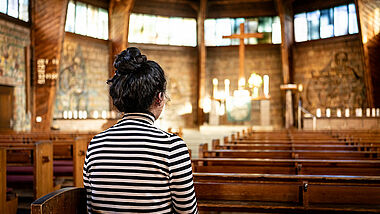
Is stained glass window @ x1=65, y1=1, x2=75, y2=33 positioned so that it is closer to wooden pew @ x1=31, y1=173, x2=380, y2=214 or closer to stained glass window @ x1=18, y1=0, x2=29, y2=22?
stained glass window @ x1=18, y1=0, x2=29, y2=22

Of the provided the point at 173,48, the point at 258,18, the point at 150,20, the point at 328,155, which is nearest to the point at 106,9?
the point at 150,20

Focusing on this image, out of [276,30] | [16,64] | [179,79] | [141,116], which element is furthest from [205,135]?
[141,116]

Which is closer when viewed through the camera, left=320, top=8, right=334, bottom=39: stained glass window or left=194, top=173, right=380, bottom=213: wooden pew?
left=194, top=173, right=380, bottom=213: wooden pew

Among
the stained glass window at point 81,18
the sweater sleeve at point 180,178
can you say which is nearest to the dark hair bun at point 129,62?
the sweater sleeve at point 180,178

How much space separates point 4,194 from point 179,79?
1356 cm

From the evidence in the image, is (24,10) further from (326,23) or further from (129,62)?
(129,62)

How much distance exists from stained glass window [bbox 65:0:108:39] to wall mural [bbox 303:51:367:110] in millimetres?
8909

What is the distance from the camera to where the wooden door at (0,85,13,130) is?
1083 centimetres

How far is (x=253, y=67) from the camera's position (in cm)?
1653

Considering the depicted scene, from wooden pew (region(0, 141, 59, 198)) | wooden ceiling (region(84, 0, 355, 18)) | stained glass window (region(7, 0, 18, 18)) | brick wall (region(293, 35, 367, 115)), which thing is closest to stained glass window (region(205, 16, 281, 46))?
wooden ceiling (region(84, 0, 355, 18))

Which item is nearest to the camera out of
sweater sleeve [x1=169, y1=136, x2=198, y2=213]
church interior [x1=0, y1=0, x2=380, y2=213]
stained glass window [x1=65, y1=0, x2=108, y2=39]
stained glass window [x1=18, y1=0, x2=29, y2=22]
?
sweater sleeve [x1=169, y1=136, x2=198, y2=213]

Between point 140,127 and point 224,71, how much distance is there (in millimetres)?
15613

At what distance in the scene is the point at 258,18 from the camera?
1669 centimetres

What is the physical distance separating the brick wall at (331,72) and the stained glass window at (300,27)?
0.36 metres
